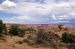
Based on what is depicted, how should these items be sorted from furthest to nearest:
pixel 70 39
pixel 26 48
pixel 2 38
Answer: pixel 70 39 < pixel 2 38 < pixel 26 48

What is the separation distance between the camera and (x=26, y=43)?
3697 centimetres

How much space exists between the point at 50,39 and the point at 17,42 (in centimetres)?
642

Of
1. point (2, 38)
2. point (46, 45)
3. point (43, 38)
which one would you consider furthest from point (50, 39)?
point (2, 38)

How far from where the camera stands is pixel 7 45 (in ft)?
113

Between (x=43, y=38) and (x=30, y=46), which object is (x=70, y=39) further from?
(x=30, y=46)

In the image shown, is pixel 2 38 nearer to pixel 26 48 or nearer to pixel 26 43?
pixel 26 43

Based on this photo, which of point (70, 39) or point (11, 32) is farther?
point (11, 32)

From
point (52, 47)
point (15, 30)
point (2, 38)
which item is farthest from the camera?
point (15, 30)

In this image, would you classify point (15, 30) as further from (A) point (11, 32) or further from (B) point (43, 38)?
(B) point (43, 38)

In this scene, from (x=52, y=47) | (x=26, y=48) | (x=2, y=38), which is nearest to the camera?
(x=26, y=48)

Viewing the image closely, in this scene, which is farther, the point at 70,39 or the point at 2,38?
the point at 70,39

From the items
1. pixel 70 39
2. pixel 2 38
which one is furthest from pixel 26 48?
pixel 70 39

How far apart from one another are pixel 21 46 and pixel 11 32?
11487 millimetres

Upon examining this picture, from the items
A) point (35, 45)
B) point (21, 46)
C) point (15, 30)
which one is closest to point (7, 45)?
point (21, 46)
